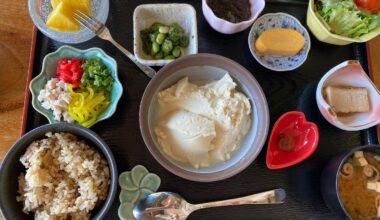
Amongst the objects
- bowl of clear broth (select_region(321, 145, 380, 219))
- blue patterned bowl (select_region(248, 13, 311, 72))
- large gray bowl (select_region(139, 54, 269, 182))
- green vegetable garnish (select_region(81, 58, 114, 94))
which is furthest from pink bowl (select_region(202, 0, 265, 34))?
bowl of clear broth (select_region(321, 145, 380, 219))

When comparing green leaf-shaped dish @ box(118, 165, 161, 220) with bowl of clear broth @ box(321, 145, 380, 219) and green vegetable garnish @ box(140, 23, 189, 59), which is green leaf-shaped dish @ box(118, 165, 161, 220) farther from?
bowl of clear broth @ box(321, 145, 380, 219)

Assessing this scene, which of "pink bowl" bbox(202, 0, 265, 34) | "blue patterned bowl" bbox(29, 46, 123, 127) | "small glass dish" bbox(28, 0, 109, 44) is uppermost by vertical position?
"pink bowl" bbox(202, 0, 265, 34)

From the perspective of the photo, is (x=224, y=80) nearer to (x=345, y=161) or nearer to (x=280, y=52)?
(x=280, y=52)

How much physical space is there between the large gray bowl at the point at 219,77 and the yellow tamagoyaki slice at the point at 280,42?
0.88 ft

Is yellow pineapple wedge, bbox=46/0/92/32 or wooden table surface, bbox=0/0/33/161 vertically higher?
yellow pineapple wedge, bbox=46/0/92/32

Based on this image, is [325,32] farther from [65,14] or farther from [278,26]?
[65,14]

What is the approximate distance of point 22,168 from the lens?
4.46 feet

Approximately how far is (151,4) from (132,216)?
977 mm

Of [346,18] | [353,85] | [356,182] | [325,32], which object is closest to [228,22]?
[325,32]

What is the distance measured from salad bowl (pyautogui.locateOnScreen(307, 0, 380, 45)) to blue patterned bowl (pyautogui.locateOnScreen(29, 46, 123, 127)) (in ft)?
3.23

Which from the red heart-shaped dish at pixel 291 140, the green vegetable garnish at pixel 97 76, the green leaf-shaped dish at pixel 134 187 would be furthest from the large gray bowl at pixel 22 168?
the red heart-shaped dish at pixel 291 140

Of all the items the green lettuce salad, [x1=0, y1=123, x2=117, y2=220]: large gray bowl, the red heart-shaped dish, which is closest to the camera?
[x1=0, y1=123, x2=117, y2=220]: large gray bowl

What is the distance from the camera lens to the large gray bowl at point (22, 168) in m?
1.26

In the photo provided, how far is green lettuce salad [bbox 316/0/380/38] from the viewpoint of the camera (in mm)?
1604
